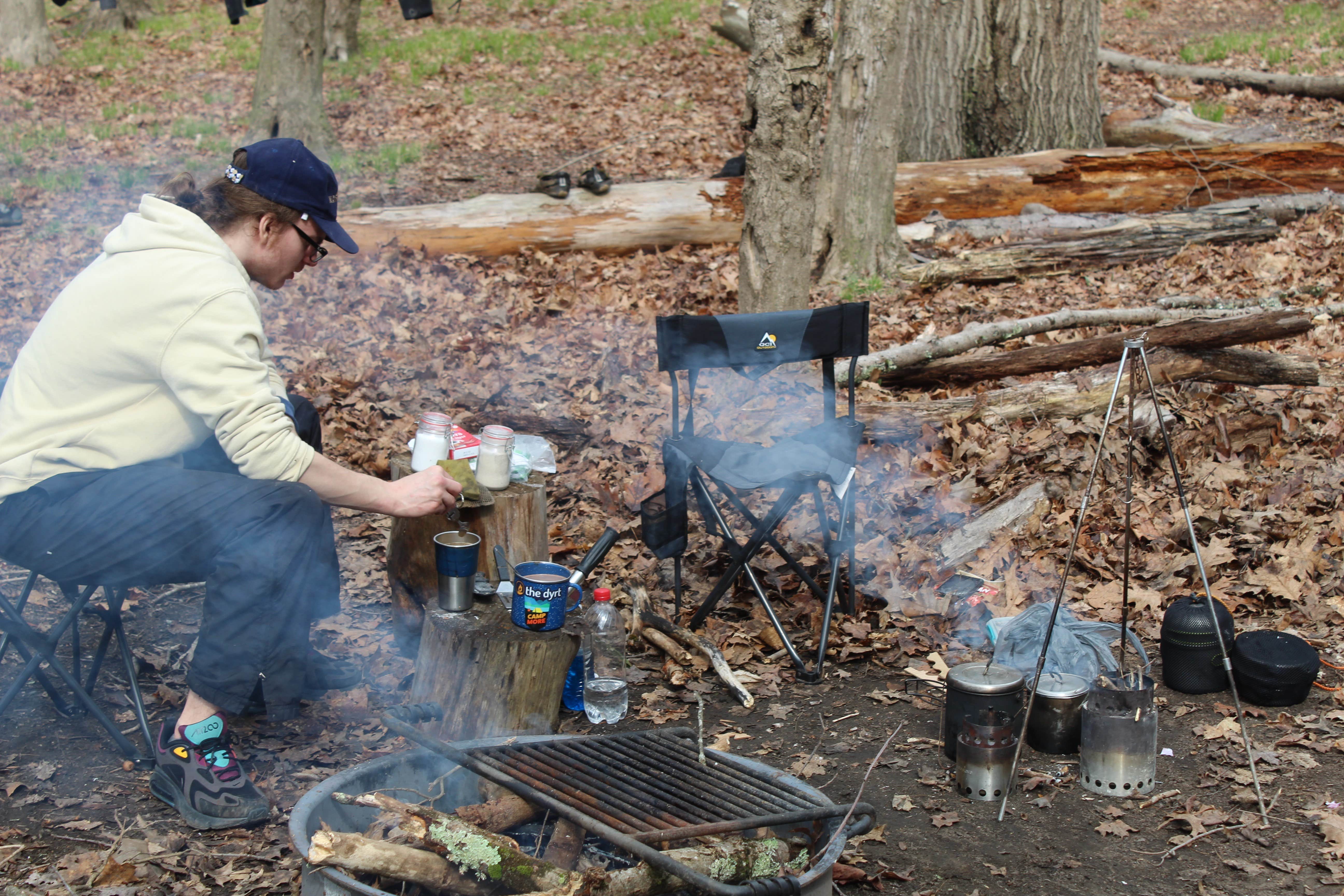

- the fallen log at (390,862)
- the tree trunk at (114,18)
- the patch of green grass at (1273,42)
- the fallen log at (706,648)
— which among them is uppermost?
the tree trunk at (114,18)

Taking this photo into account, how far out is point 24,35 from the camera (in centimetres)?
1577

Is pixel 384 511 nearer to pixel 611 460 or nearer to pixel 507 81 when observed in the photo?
pixel 611 460

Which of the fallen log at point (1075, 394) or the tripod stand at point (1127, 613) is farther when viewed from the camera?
the fallen log at point (1075, 394)

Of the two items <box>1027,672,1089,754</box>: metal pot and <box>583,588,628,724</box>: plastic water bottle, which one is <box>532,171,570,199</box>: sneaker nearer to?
<box>583,588,628,724</box>: plastic water bottle

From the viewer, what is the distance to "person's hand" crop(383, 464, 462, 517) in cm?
330

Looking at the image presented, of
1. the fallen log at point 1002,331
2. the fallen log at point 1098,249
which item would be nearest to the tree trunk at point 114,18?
the fallen log at point 1098,249

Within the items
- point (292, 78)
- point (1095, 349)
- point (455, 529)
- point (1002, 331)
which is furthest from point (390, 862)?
point (292, 78)

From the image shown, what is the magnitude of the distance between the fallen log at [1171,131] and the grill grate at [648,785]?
9.29 meters

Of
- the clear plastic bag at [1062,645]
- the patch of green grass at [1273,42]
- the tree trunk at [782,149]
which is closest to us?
the clear plastic bag at [1062,645]

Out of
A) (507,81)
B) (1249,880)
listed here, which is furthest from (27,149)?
(1249,880)

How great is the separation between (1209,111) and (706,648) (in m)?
10.8

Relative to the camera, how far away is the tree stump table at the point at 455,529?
4.08 meters

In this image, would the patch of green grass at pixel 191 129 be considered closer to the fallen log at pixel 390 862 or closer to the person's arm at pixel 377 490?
the person's arm at pixel 377 490

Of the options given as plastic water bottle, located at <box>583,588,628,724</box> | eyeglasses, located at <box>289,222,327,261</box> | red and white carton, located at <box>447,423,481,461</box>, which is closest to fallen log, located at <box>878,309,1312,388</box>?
plastic water bottle, located at <box>583,588,628,724</box>
